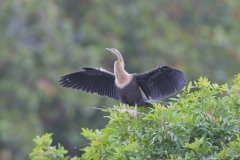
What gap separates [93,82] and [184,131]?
89.3 inches

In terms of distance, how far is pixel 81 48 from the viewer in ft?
57.9

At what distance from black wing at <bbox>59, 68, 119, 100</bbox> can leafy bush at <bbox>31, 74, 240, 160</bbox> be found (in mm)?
1855

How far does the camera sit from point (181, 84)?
630 cm

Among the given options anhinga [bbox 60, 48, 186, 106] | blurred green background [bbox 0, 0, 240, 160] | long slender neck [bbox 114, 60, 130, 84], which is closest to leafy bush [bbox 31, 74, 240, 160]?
anhinga [bbox 60, 48, 186, 106]

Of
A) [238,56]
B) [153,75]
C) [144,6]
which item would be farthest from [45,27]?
[153,75]

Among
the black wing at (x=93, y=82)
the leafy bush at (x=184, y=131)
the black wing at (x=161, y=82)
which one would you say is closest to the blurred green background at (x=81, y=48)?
the black wing at (x=93, y=82)

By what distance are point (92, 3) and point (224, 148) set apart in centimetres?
1521

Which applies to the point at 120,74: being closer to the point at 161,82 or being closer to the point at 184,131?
the point at 161,82

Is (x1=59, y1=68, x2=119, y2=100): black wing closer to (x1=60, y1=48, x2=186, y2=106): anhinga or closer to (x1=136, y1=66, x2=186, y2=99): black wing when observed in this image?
(x1=60, y1=48, x2=186, y2=106): anhinga

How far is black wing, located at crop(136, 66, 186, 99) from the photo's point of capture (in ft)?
20.8

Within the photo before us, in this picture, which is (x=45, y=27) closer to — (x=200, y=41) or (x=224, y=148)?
(x=200, y=41)

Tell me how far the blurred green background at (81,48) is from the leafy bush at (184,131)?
34.8 ft

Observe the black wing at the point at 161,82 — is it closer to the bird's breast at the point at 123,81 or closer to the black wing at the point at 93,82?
the bird's breast at the point at 123,81

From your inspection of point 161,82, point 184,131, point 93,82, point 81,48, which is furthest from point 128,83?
point 81,48
